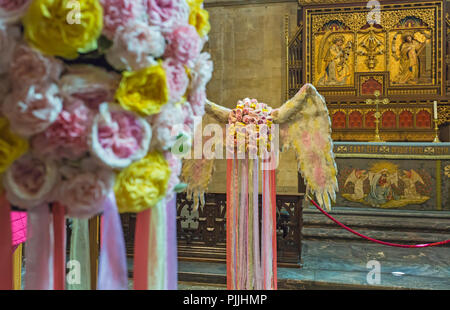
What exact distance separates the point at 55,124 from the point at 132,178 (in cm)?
17

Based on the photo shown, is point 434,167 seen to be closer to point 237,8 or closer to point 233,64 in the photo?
point 233,64

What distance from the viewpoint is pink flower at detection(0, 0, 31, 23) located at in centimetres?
64

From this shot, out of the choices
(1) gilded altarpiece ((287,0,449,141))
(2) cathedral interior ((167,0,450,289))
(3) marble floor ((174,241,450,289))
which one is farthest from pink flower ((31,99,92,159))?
(1) gilded altarpiece ((287,0,449,141))

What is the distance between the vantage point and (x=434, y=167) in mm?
5328

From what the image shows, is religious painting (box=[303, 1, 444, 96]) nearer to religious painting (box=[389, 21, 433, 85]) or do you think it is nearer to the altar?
religious painting (box=[389, 21, 433, 85])

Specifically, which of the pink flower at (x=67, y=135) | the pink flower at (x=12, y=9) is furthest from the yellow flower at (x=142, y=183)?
the pink flower at (x=12, y=9)

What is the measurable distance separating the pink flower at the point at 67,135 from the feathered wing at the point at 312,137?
161 cm

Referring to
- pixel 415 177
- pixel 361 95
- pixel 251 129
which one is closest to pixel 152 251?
pixel 251 129

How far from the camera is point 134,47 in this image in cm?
68

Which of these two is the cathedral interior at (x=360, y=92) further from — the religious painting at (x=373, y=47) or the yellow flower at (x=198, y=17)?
Result: the yellow flower at (x=198, y=17)

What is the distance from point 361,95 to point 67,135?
239 inches

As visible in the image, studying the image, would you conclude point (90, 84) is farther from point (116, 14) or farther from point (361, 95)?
point (361, 95)

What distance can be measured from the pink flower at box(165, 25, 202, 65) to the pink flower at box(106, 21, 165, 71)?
0.04 meters

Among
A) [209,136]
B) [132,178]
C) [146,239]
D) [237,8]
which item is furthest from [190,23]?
[237,8]
